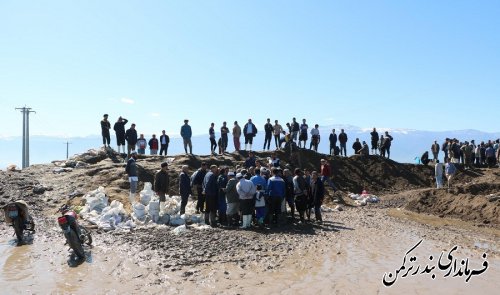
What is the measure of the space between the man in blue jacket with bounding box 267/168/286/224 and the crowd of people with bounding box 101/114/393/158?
9.89 meters

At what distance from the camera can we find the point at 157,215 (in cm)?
1354

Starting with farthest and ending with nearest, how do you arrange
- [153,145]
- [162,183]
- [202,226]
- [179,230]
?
[153,145]
[162,183]
[202,226]
[179,230]

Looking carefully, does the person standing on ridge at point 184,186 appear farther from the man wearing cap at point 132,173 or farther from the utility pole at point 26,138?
the utility pole at point 26,138

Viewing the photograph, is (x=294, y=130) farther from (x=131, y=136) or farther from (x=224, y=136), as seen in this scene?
(x=131, y=136)

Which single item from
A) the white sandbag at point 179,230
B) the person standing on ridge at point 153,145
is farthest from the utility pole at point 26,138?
the white sandbag at point 179,230

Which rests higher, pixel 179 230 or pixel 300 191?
pixel 300 191

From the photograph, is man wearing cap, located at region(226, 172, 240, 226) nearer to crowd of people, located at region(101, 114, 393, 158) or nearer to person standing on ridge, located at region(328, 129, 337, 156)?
crowd of people, located at region(101, 114, 393, 158)

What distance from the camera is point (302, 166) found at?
26438mm

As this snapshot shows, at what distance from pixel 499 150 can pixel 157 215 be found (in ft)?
89.1

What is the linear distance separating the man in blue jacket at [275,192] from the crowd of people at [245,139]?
9892 mm

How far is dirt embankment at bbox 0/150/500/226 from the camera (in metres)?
17.1

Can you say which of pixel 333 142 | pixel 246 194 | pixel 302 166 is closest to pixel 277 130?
pixel 302 166

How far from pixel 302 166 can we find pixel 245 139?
405 cm

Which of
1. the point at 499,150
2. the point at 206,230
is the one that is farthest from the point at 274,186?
the point at 499,150
